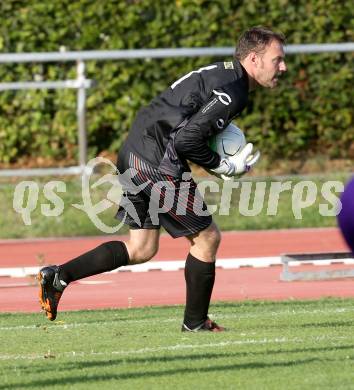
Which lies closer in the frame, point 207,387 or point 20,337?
point 207,387

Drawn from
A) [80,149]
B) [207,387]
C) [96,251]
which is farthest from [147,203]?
[80,149]

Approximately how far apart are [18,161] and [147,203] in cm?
855

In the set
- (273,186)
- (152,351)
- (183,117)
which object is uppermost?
(183,117)

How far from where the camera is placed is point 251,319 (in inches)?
371

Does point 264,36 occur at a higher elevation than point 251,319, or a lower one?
higher

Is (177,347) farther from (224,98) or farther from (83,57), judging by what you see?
(83,57)

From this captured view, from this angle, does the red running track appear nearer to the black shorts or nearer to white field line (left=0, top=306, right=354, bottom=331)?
white field line (left=0, top=306, right=354, bottom=331)

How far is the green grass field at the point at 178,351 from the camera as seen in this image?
6.74 m

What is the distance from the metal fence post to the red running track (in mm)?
1103

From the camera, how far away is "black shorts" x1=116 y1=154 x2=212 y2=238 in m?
8.70

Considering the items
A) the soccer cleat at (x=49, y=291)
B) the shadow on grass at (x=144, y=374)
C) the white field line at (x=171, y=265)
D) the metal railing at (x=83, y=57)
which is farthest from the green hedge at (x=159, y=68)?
the shadow on grass at (x=144, y=374)

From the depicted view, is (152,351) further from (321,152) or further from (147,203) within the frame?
(321,152)

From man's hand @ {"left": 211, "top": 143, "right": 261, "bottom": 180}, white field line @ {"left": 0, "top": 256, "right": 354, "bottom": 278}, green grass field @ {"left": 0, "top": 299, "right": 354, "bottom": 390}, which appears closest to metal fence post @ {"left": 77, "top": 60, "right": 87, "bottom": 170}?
white field line @ {"left": 0, "top": 256, "right": 354, "bottom": 278}

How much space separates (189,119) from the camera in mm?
8641
